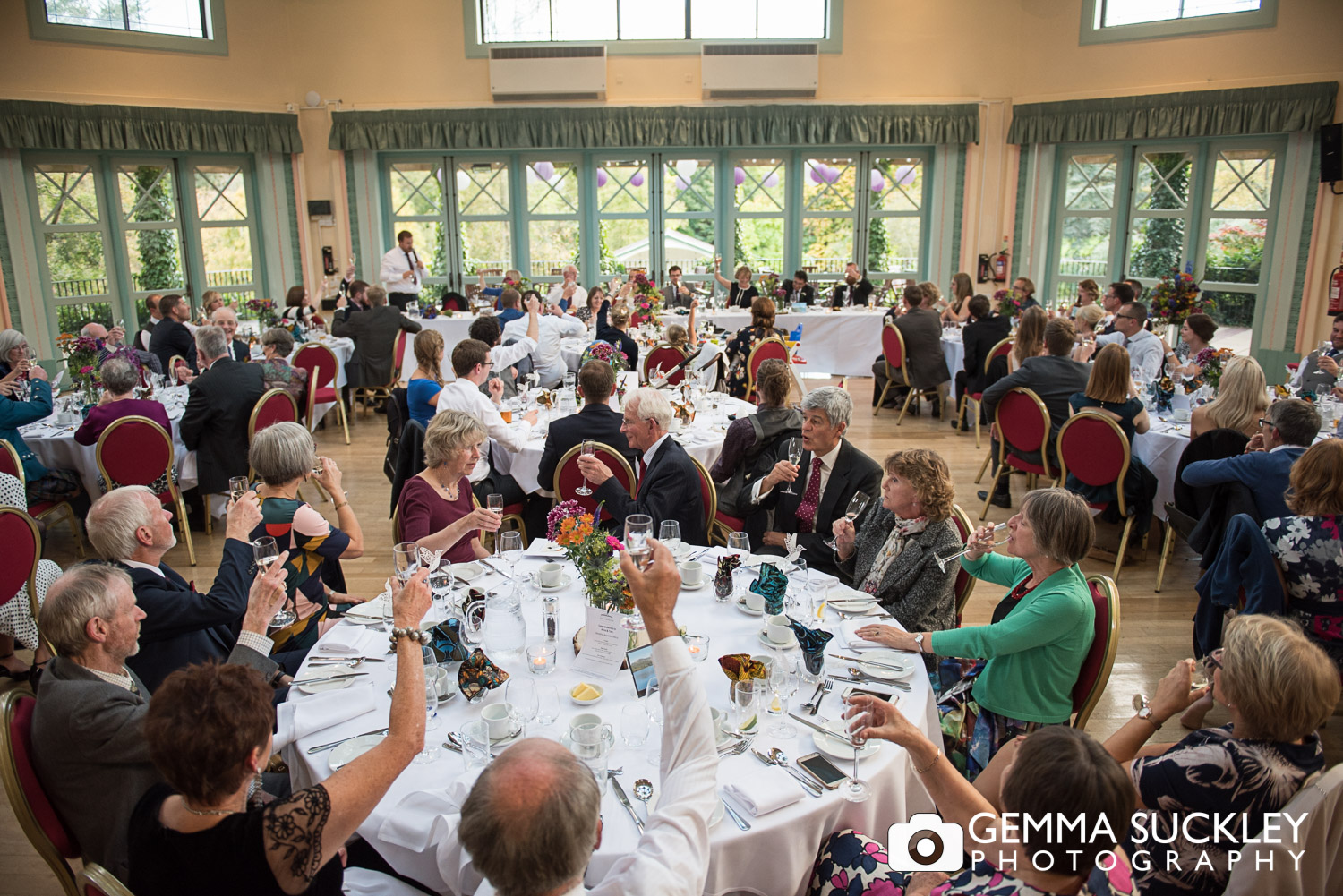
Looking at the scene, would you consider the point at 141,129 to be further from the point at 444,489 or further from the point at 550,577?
the point at 550,577

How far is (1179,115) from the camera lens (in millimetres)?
10656

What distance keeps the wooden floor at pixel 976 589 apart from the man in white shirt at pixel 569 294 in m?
3.02

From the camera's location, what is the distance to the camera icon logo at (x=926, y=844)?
2.00 m

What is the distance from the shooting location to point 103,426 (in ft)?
17.7

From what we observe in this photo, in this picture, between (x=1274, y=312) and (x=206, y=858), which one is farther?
(x=1274, y=312)

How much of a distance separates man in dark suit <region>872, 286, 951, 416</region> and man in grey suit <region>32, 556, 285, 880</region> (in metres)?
7.97

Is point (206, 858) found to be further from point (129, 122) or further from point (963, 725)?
point (129, 122)

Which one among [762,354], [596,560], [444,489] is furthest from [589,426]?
[762,354]

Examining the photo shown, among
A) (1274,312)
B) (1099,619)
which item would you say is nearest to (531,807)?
(1099,619)

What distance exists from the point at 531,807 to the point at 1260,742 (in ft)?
5.64

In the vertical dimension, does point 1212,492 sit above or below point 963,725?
above

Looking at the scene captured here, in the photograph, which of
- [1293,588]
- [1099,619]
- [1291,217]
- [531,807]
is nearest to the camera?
[531,807]

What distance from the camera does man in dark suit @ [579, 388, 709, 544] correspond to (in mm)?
3924

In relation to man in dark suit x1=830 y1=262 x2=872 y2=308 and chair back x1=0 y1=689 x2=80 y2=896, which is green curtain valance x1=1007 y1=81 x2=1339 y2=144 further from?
chair back x1=0 y1=689 x2=80 y2=896
